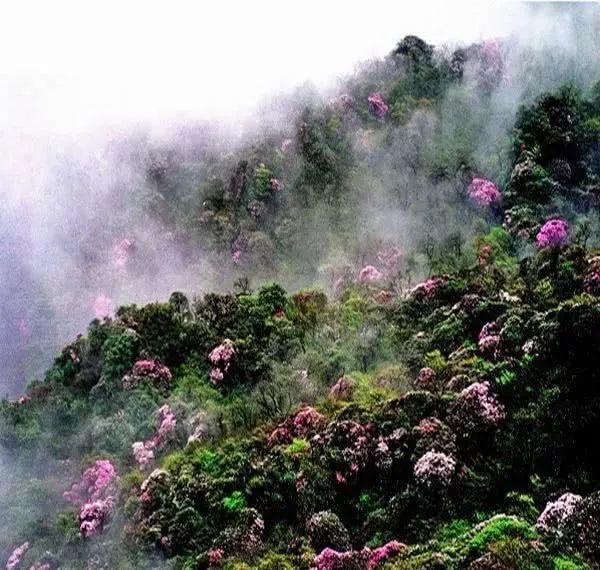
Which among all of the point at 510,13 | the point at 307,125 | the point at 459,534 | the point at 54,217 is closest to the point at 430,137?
the point at 307,125

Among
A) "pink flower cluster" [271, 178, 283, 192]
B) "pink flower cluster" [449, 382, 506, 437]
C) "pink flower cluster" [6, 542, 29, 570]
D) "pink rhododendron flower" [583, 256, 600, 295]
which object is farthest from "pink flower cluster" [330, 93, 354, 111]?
"pink flower cluster" [449, 382, 506, 437]

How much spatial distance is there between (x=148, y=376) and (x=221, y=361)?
8.32 feet

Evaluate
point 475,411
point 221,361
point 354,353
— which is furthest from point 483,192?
point 475,411

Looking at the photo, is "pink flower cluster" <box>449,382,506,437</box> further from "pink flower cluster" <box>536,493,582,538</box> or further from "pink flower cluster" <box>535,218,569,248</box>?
"pink flower cluster" <box>535,218,569,248</box>

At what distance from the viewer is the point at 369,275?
117ft

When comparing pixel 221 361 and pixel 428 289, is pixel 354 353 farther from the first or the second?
pixel 221 361

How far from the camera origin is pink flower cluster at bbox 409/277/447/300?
101 ft

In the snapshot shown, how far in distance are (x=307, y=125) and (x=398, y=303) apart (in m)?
19.0

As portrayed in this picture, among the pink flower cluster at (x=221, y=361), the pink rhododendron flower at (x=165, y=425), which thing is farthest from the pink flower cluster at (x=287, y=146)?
the pink rhododendron flower at (x=165, y=425)

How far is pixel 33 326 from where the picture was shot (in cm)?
4653

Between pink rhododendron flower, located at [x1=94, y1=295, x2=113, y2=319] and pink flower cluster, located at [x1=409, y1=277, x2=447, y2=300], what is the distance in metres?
17.3

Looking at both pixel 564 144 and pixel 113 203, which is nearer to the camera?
pixel 564 144

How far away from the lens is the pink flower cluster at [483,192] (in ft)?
130

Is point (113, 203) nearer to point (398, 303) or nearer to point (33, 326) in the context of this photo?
point (33, 326)
